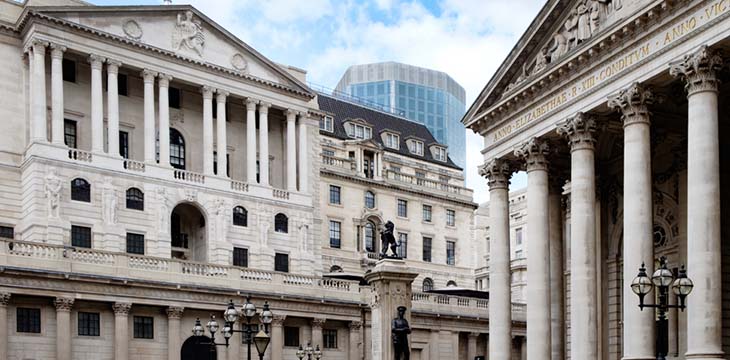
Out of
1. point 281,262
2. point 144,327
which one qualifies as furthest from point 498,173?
point 281,262

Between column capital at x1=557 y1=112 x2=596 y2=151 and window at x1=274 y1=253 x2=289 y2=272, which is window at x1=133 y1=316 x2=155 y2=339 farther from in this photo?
column capital at x1=557 y1=112 x2=596 y2=151

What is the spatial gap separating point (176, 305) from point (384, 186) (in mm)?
30433

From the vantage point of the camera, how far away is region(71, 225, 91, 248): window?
56.5 m

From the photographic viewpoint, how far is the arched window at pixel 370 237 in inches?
3169

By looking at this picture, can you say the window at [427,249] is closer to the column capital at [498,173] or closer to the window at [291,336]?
the window at [291,336]

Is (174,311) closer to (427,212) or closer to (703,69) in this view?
(703,69)

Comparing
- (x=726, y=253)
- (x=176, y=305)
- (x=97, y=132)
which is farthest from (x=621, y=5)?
(x=97, y=132)

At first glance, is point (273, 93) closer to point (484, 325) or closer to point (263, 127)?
point (263, 127)

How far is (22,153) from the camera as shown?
57.5m

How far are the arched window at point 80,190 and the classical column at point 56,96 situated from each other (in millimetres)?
2433

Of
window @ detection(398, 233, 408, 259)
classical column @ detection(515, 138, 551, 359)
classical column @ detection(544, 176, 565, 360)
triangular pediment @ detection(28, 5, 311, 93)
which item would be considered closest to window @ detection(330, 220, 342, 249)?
window @ detection(398, 233, 408, 259)

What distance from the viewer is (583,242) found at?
113ft

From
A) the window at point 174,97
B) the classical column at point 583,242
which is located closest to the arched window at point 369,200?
the window at point 174,97

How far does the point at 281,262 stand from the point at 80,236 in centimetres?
1420
